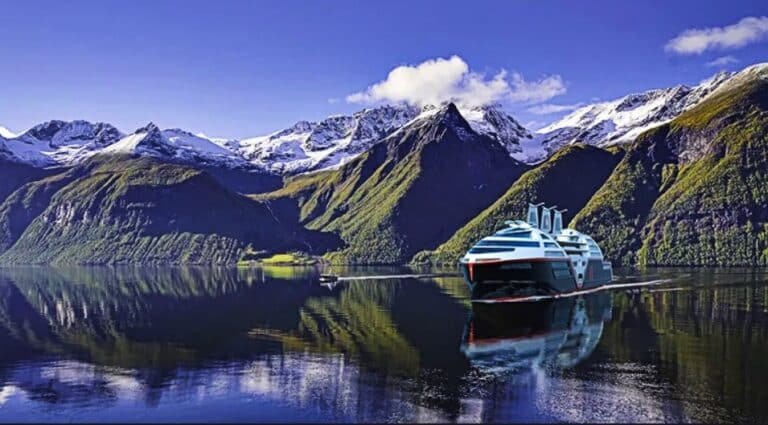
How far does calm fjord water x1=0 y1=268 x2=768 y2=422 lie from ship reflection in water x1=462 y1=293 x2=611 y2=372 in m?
0.38

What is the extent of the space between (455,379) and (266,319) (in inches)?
2543

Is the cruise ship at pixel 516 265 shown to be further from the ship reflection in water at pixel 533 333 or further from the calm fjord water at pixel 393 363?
the calm fjord water at pixel 393 363

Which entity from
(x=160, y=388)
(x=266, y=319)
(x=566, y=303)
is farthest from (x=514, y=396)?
(x=566, y=303)

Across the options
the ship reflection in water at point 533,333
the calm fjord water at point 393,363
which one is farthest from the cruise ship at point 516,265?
the calm fjord water at point 393,363

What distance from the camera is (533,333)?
110 metres

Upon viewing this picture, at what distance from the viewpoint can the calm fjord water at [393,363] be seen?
212 ft

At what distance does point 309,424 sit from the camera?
5988 centimetres

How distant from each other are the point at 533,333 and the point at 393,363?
33.5 metres

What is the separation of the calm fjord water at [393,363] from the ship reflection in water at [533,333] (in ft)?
1.24

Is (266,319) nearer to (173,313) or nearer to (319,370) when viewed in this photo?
(173,313)

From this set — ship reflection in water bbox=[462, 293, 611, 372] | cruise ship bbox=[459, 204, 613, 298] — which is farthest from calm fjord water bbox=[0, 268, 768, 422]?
cruise ship bbox=[459, 204, 613, 298]

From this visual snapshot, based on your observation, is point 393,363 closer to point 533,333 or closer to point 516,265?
point 533,333

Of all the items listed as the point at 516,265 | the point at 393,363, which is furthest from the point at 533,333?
the point at 516,265

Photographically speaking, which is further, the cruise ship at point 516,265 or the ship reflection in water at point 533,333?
the cruise ship at point 516,265
